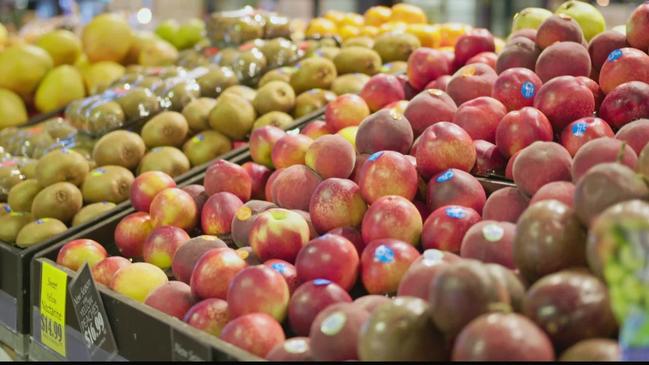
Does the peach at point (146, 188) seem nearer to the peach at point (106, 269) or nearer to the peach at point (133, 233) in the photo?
the peach at point (133, 233)

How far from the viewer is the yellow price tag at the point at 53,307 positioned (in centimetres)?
192

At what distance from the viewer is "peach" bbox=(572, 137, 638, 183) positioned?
1.40 metres

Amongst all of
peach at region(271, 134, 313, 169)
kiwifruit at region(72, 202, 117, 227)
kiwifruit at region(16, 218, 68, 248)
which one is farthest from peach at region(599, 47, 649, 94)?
kiwifruit at region(16, 218, 68, 248)

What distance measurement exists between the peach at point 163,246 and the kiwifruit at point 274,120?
773 millimetres

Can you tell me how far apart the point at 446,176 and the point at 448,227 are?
0.63 feet

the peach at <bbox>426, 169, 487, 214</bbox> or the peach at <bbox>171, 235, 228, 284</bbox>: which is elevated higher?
the peach at <bbox>426, 169, 487, 214</bbox>

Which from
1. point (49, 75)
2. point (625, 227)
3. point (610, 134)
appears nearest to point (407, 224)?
point (610, 134)

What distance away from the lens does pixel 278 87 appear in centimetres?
285

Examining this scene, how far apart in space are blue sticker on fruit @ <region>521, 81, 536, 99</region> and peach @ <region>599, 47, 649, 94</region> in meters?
0.17

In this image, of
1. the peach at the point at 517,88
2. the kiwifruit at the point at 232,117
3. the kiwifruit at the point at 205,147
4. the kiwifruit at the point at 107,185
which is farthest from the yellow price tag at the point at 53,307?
the peach at the point at 517,88

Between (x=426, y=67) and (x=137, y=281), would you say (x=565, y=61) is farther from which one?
(x=137, y=281)

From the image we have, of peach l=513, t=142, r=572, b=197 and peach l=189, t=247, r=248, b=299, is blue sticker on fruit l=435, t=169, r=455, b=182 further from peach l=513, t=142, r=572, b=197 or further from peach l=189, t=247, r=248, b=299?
peach l=189, t=247, r=248, b=299

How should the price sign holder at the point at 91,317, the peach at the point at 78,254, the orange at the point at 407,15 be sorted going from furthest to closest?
the orange at the point at 407,15, the peach at the point at 78,254, the price sign holder at the point at 91,317

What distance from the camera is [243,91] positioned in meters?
2.98
